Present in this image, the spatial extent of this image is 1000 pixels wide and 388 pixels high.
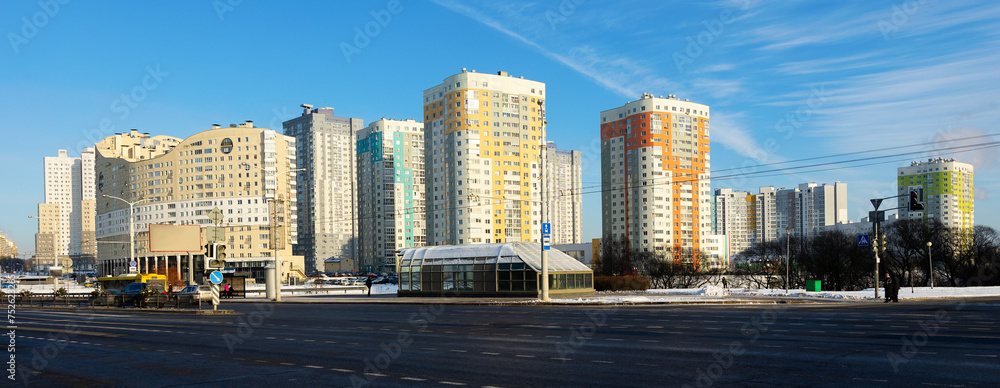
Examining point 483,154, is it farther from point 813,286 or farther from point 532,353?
point 532,353

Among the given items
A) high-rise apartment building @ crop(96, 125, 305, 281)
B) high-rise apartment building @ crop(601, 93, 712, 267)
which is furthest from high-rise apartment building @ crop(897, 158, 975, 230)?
high-rise apartment building @ crop(96, 125, 305, 281)

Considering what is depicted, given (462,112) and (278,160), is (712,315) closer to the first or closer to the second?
(462,112)

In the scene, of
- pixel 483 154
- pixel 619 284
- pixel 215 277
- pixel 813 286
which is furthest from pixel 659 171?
pixel 215 277

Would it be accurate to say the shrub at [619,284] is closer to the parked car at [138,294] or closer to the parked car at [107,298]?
the parked car at [138,294]

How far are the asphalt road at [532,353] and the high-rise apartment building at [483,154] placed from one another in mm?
121030

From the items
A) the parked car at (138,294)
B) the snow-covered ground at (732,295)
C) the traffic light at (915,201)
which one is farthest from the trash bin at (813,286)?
the parked car at (138,294)

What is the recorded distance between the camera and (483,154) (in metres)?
146

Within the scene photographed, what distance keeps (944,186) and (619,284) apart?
169427 mm

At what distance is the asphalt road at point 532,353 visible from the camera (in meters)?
11.3

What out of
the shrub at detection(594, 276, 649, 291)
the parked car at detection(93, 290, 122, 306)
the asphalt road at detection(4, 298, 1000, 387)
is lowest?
the shrub at detection(594, 276, 649, 291)

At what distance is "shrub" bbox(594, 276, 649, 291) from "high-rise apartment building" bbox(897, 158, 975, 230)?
157 m

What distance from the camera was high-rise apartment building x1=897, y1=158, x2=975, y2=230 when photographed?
613ft

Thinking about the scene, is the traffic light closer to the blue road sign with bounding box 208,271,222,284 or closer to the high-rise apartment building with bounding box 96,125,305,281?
the blue road sign with bounding box 208,271,222,284

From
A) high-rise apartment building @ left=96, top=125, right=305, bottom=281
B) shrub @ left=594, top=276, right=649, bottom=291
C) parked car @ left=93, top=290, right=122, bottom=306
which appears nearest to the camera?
parked car @ left=93, top=290, right=122, bottom=306
